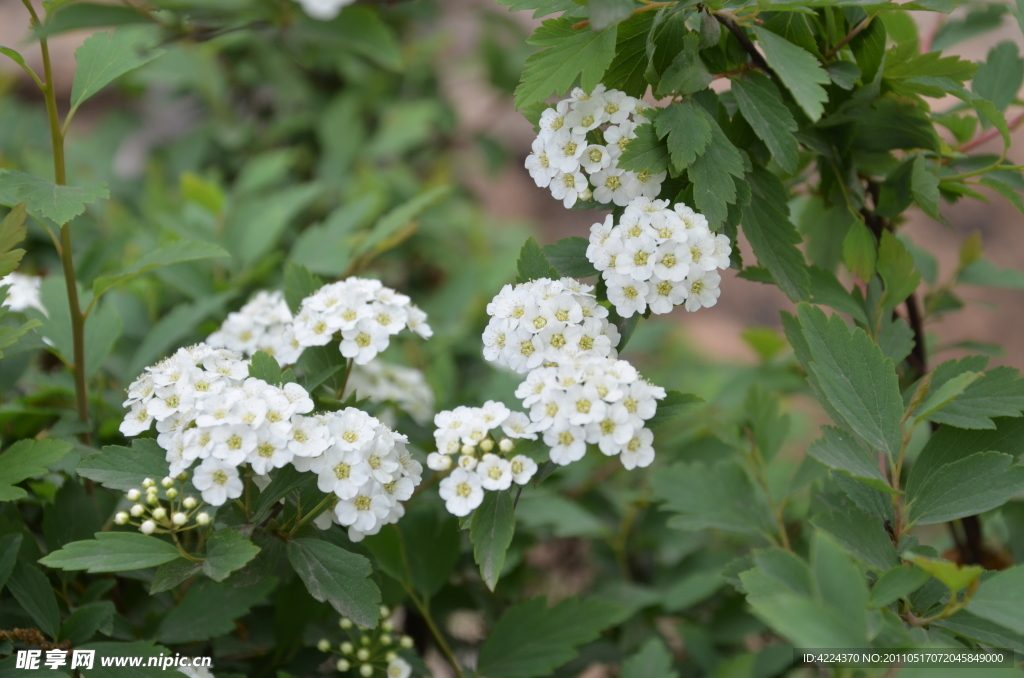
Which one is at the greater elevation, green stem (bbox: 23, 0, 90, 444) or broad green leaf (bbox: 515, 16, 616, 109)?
broad green leaf (bbox: 515, 16, 616, 109)

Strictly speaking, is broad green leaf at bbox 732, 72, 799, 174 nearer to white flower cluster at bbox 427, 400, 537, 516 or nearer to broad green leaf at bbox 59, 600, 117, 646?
white flower cluster at bbox 427, 400, 537, 516

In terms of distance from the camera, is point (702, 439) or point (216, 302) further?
point (702, 439)

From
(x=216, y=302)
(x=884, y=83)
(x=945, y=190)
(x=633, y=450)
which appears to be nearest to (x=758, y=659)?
(x=633, y=450)

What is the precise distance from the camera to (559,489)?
6.38 ft

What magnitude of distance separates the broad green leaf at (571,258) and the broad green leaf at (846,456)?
385mm

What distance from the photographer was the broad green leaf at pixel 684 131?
97 centimetres

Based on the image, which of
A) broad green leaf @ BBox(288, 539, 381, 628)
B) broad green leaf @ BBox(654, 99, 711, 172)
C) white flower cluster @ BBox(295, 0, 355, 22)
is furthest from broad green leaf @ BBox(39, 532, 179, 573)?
white flower cluster @ BBox(295, 0, 355, 22)

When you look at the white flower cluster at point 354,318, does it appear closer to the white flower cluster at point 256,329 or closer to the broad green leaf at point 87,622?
the white flower cluster at point 256,329

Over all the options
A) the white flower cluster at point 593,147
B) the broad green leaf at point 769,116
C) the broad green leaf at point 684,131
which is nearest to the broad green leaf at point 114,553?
the white flower cluster at point 593,147

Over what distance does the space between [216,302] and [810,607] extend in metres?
1.26

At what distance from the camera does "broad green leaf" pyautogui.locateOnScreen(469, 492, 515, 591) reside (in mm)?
911

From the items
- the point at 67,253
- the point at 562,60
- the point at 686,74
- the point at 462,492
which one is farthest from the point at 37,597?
the point at 686,74

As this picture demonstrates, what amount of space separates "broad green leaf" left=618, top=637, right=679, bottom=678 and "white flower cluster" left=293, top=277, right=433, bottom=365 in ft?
2.13

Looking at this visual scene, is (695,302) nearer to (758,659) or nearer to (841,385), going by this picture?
(841,385)
